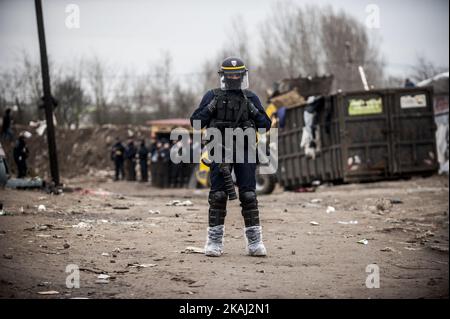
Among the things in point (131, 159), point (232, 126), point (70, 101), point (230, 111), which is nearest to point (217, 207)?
point (232, 126)

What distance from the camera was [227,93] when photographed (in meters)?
8.02

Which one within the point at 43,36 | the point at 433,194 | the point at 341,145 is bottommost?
the point at 433,194

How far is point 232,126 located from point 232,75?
56 cm

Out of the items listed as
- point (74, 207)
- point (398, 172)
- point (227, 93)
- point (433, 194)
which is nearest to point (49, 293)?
point (227, 93)

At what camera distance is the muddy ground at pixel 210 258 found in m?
5.92

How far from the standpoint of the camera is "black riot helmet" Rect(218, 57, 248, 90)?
7969 mm

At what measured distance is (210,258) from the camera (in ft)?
24.8

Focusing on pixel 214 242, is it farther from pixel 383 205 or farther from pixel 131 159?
pixel 131 159

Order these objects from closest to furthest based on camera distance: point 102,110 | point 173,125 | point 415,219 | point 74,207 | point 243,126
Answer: point 243,126
point 415,219
point 74,207
point 173,125
point 102,110

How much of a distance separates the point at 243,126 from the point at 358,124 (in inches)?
388

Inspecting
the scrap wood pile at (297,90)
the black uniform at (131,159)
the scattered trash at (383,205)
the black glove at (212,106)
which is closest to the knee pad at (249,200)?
the black glove at (212,106)

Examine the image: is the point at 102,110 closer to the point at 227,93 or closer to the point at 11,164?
the point at 11,164

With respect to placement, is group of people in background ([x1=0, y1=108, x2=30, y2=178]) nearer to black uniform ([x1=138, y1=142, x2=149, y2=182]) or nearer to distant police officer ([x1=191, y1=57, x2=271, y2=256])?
black uniform ([x1=138, y1=142, x2=149, y2=182])

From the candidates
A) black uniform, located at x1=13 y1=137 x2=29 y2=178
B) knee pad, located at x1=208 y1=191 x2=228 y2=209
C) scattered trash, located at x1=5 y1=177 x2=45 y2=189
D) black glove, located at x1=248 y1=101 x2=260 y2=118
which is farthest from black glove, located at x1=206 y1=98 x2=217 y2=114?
black uniform, located at x1=13 y1=137 x2=29 y2=178
